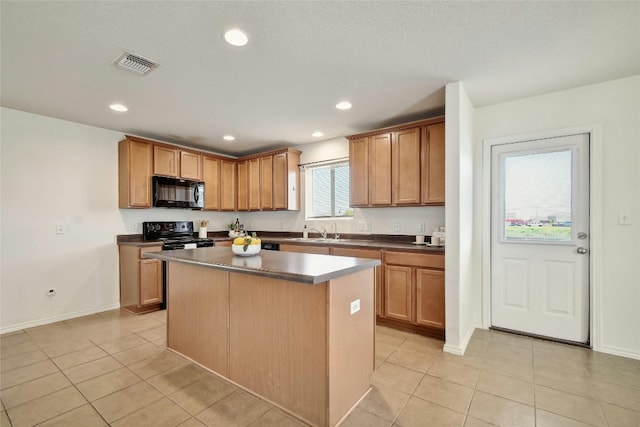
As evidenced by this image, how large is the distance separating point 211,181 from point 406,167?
3.25 metres

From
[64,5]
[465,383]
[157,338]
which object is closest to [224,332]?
[157,338]

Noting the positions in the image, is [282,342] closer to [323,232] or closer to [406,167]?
[406,167]

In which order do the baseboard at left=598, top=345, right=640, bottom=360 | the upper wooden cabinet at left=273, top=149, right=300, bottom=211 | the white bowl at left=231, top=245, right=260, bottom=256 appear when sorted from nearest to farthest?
the white bowl at left=231, top=245, right=260, bottom=256
the baseboard at left=598, top=345, right=640, bottom=360
the upper wooden cabinet at left=273, top=149, right=300, bottom=211

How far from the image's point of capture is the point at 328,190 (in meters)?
4.80

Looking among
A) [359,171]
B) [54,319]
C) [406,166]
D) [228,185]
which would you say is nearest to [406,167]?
Answer: [406,166]

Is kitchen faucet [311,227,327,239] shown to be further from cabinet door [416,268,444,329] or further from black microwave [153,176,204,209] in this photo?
black microwave [153,176,204,209]

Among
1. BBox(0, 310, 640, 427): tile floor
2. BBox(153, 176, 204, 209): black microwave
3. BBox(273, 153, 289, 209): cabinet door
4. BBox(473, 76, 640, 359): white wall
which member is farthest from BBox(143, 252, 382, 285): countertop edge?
BBox(273, 153, 289, 209): cabinet door

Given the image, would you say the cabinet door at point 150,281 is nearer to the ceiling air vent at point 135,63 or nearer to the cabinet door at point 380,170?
the ceiling air vent at point 135,63

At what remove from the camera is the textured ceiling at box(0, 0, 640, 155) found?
179 centimetres

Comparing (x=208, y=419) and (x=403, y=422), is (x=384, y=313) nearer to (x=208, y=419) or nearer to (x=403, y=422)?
(x=403, y=422)

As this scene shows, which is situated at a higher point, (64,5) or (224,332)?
(64,5)

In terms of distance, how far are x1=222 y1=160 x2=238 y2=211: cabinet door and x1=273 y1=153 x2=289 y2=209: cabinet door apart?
0.93 meters

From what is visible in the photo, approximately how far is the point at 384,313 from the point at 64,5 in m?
3.66

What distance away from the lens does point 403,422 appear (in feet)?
5.87
